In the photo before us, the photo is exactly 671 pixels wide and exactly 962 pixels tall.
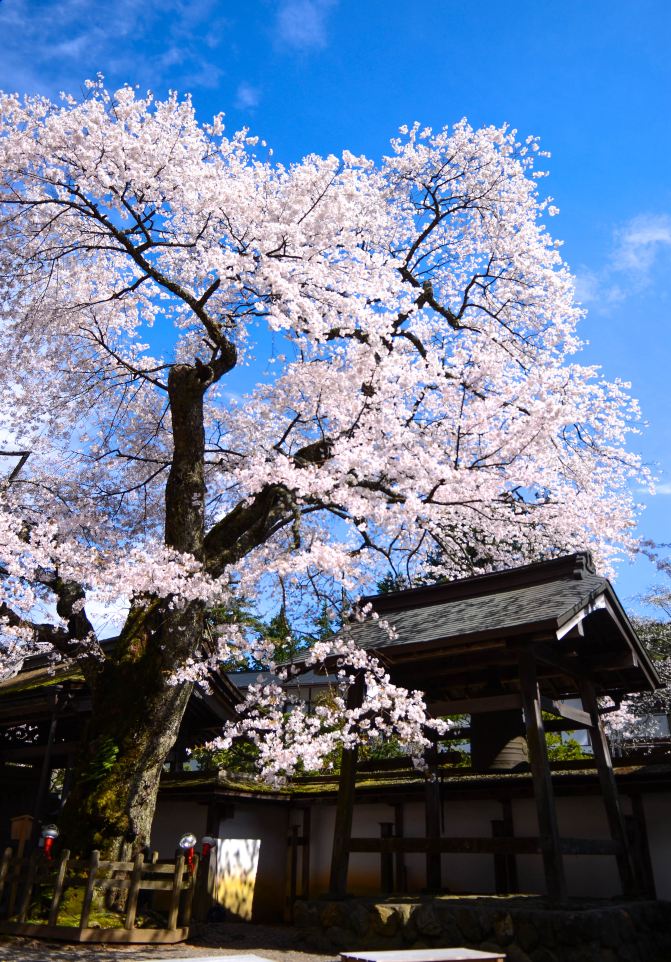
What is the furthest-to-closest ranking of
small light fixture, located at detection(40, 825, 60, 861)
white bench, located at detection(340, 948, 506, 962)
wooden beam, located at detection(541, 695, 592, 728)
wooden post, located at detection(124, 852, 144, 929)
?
small light fixture, located at detection(40, 825, 60, 861)
wooden beam, located at detection(541, 695, 592, 728)
wooden post, located at detection(124, 852, 144, 929)
white bench, located at detection(340, 948, 506, 962)

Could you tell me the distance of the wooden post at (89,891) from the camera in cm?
760

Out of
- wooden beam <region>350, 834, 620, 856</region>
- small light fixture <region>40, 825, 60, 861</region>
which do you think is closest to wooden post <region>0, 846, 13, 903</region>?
small light fixture <region>40, 825, 60, 861</region>

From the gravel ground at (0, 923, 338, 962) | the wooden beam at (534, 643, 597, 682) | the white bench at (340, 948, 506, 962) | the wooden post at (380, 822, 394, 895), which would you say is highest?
the wooden beam at (534, 643, 597, 682)

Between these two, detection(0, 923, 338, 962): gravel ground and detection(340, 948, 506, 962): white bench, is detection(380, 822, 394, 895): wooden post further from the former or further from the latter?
detection(340, 948, 506, 962): white bench

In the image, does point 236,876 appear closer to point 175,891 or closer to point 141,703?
point 175,891

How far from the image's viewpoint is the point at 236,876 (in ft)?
38.9

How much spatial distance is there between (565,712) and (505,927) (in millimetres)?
2761

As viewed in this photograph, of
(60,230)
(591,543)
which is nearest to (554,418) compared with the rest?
(591,543)

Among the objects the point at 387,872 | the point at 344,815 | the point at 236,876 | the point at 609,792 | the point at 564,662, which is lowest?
the point at 236,876

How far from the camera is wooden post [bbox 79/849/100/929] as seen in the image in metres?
7.60

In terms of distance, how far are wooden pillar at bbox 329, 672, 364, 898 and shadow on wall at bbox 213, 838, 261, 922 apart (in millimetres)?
3732

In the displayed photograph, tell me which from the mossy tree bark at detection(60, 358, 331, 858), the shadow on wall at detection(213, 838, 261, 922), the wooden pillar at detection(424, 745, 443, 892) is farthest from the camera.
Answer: the shadow on wall at detection(213, 838, 261, 922)

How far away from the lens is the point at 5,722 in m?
13.9

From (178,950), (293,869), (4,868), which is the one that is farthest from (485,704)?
(293,869)
